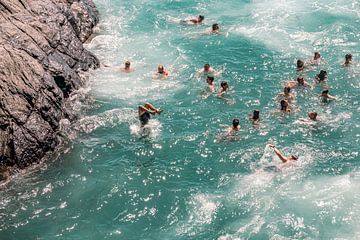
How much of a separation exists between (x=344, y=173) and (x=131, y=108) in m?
10.3

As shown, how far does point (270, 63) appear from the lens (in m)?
25.7

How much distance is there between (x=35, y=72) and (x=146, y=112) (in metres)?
5.46

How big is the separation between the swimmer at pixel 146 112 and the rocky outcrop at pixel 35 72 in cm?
344

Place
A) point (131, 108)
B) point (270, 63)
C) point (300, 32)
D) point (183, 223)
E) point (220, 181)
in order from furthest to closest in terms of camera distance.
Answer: point (300, 32) → point (270, 63) → point (131, 108) → point (220, 181) → point (183, 223)

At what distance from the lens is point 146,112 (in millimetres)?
20156

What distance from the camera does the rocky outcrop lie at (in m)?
18.2

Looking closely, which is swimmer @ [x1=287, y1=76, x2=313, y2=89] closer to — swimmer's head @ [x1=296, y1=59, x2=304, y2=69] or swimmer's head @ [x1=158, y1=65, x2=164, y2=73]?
swimmer's head @ [x1=296, y1=59, x2=304, y2=69]

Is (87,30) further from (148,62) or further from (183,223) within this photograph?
(183,223)

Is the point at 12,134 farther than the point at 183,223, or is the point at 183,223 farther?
the point at 12,134

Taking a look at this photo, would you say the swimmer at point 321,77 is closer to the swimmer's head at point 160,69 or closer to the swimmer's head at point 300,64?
the swimmer's head at point 300,64

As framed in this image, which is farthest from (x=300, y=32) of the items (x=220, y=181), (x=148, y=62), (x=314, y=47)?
(x=220, y=181)

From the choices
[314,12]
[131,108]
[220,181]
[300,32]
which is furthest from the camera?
[314,12]

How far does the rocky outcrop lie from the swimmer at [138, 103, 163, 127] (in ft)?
11.3

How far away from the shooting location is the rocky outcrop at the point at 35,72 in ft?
59.6
